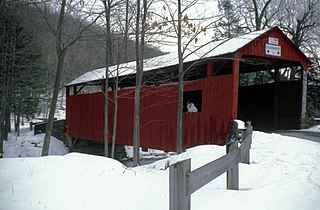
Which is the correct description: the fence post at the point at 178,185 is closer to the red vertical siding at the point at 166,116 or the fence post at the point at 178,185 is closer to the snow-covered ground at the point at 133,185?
the snow-covered ground at the point at 133,185

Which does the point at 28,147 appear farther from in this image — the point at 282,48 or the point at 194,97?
the point at 282,48

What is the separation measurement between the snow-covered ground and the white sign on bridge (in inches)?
191

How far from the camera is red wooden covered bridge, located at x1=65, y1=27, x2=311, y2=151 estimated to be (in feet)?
33.1

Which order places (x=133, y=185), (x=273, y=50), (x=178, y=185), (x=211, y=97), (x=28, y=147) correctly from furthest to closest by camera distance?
(x=28, y=147) < (x=273, y=50) < (x=211, y=97) < (x=133, y=185) < (x=178, y=185)

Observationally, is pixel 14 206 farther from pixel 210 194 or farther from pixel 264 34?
pixel 264 34

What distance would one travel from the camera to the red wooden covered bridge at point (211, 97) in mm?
10094

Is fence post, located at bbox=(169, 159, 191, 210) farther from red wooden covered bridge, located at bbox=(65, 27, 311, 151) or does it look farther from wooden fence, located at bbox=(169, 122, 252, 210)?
red wooden covered bridge, located at bbox=(65, 27, 311, 151)

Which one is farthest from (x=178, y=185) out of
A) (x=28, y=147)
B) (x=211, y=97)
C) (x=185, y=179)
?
(x=28, y=147)

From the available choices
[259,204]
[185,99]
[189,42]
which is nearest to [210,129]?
[189,42]

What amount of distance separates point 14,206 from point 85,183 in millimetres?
1080

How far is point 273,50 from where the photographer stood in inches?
428

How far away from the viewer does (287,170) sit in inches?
206

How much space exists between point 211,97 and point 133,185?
5.97m

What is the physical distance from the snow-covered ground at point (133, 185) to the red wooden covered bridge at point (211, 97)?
3.64m
